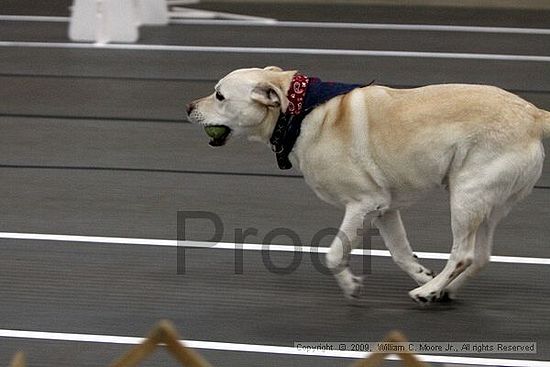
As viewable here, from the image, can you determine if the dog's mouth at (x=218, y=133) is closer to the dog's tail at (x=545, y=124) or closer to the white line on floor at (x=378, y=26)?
the dog's tail at (x=545, y=124)

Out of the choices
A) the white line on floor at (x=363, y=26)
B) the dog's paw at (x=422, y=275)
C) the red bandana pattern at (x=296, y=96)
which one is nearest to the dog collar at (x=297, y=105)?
the red bandana pattern at (x=296, y=96)

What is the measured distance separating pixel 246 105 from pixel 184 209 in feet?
6.07

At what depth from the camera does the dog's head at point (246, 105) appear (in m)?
5.44

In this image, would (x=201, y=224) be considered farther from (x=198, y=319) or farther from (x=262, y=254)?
(x=198, y=319)

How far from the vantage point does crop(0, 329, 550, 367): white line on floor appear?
201 inches

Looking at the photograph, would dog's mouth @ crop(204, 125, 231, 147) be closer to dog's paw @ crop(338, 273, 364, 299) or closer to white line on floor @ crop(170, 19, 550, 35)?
dog's paw @ crop(338, 273, 364, 299)

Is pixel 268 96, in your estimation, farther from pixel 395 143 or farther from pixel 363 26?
pixel 363 26

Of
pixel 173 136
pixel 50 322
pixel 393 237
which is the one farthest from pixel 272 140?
pixel 173 136

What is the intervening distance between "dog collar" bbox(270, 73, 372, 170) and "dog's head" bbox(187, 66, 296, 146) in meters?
0.03

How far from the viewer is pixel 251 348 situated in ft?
17.2

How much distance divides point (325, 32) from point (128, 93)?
332 cm

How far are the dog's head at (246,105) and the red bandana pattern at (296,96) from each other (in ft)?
0.08

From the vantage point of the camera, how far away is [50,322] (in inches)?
218

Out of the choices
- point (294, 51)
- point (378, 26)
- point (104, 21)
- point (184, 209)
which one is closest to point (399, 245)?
point (184, 209)
